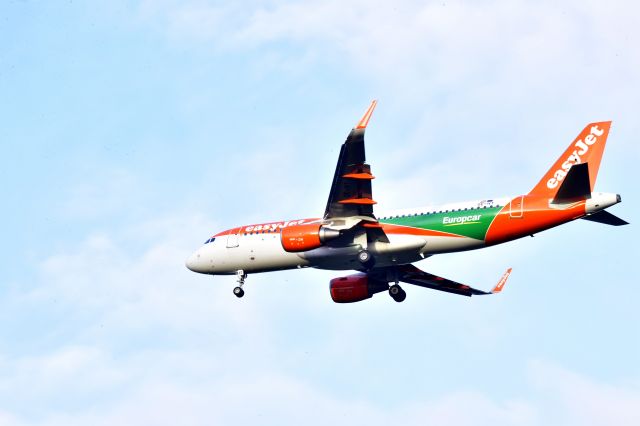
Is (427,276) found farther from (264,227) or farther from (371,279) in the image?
(264,227)

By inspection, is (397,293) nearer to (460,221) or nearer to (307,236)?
(460,221)

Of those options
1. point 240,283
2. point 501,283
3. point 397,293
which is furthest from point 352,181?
point 501,283

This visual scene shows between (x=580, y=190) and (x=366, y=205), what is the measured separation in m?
8.78

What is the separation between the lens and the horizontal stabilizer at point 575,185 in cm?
4225

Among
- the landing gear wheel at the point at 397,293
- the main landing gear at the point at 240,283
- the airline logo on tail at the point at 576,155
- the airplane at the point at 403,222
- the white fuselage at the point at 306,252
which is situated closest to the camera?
the airplane at the point at 403,222

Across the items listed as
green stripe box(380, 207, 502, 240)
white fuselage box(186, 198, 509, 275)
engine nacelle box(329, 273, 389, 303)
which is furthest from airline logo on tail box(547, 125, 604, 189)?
engine nacelle box(329, 273, 389, 303)

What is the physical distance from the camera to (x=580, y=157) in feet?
149

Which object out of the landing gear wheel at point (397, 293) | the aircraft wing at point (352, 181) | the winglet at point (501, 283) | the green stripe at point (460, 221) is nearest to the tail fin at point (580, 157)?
the green stripe at point (460, 221)

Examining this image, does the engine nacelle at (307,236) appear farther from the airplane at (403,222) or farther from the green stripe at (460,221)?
the green stripe at (460,221)

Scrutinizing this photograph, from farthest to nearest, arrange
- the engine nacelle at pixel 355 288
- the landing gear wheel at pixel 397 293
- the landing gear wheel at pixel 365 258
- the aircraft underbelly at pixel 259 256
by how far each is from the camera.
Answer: the engine nacelle at pixel 355 288 < the landing gear wheel at pixel 397 293 < the aircraft underbelly at pixel 259 256 < the landing gear wheel at pixel 365 258

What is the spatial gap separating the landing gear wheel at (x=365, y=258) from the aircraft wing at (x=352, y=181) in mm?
1739

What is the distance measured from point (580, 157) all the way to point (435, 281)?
1100 centimetres

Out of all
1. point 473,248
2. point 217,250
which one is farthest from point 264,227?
point 473,248

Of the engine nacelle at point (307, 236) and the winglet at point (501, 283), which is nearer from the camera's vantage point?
the engine nacelle at point (307, 236)
